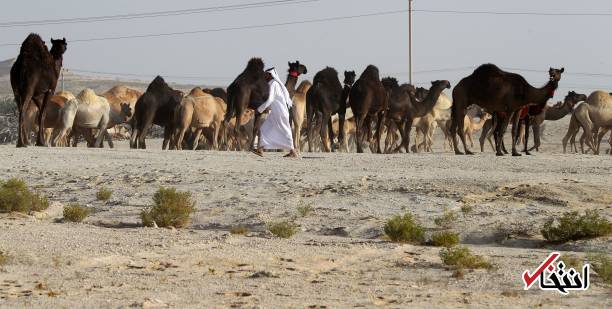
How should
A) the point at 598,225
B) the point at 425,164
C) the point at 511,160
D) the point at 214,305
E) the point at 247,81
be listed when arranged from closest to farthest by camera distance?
the point at 214,305 < the point at 598,225 < the point at 425,164 < the point at 511,160 < the point at 247,81

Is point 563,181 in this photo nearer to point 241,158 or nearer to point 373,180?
point 373,180

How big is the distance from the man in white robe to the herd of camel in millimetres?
416

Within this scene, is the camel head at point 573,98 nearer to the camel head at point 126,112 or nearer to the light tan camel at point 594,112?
the light tan camel at point 594,112

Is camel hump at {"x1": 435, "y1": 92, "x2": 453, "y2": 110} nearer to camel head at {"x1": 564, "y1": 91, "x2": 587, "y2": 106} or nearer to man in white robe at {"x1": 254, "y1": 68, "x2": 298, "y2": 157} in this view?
camel head at {"x1": 564, "y1": 91, "x2": 587, "y2": 106}

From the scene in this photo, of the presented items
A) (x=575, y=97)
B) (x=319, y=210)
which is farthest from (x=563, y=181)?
(x=575, y=97)

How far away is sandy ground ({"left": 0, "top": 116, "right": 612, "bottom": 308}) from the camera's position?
8602 mm

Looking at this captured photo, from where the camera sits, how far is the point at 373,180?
1627cm

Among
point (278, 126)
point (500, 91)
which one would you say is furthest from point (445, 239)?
point (500, 91)

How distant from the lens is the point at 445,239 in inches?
456

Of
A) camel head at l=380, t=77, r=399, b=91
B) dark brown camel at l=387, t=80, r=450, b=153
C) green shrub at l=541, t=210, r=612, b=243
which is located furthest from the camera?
camel head at l=380, t=77, r=399, b=91

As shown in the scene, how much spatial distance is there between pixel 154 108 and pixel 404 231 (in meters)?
16.4

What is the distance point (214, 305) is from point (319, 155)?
13.5m

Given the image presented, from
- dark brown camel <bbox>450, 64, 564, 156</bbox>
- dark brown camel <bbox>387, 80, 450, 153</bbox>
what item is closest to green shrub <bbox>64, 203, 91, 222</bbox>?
dark brown camel <bbox>450, 64, 564, 156</bbox>

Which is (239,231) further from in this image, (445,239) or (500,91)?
(500,91)
